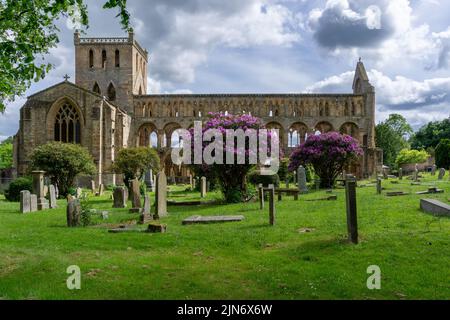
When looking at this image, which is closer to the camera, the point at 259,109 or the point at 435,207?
the point at 435,207

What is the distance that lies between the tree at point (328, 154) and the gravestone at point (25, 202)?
16039mm

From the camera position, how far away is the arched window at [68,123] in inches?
1545

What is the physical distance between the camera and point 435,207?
10.9 meters

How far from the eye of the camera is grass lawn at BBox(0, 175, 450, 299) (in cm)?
545

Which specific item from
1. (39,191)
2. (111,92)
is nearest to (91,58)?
(111,92)

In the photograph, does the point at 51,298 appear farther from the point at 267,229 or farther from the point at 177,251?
the point at 267,229

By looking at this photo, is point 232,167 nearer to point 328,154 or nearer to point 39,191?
point 39,191

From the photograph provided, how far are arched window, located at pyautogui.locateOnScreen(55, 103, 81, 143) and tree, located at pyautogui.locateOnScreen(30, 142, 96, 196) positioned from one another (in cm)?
1388

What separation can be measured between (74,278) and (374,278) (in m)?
4.20

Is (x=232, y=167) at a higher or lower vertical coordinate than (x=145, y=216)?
higher

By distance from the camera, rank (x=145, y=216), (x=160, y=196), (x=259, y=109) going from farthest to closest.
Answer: (x=259, y=109)
(x=160, y=196)
(x=145, y=216)

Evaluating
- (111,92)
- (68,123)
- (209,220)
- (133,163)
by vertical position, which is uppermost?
(111,92)

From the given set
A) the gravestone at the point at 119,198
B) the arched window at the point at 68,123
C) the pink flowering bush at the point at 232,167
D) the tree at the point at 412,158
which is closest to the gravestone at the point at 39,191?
the gravestone at the point at 119,198

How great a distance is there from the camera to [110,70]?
48406 mm
